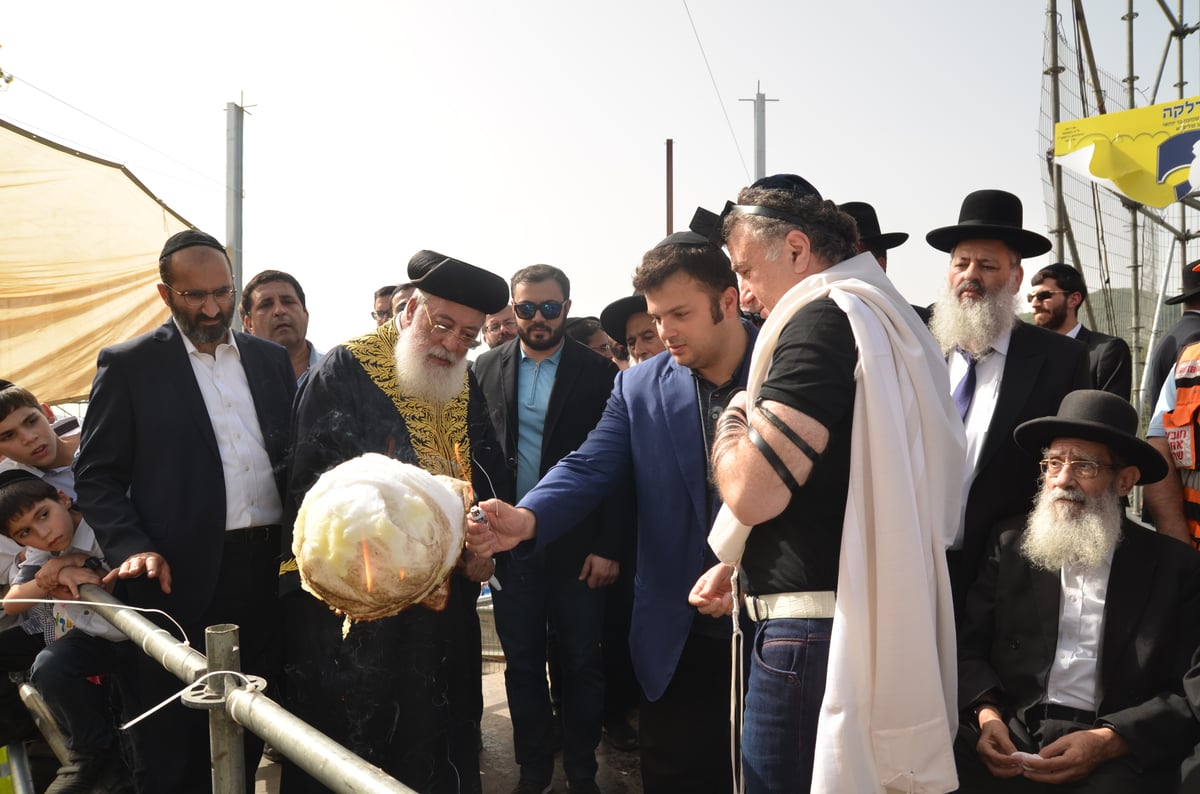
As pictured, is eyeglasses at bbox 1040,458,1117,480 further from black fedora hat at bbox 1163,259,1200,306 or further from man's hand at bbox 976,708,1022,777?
black fedora hat at bbox 1163,259,1200,306

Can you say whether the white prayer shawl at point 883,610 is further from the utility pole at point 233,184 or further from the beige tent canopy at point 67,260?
the utility pole at point 233,184

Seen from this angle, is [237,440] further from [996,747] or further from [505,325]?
[996,747]

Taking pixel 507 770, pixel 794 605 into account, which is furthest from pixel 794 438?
pixel 507 770

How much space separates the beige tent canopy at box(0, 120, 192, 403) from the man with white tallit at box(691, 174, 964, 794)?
9.21 meters

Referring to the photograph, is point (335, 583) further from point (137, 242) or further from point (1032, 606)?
point (137, 242)

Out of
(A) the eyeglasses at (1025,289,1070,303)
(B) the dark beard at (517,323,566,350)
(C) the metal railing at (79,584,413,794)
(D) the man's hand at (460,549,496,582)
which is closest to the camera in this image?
(C) the metal railing at (79,584,413,794)

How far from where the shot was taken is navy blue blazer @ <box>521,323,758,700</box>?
10.0 ft

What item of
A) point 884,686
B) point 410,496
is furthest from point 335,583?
point 884,686

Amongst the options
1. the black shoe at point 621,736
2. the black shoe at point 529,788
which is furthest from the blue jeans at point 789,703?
the black shoe at point 621,736

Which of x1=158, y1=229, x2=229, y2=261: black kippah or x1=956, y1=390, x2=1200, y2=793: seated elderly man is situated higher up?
x1=158, y1=229, x2=229, y2=261: black kippah

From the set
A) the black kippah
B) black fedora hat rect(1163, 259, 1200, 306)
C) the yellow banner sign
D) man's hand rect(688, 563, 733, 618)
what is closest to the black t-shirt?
man's hand rect(688, 563, 733, 618)

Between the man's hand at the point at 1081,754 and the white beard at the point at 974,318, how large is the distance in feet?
5.28

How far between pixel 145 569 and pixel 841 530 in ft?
8.20

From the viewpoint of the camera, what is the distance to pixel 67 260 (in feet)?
30.8
